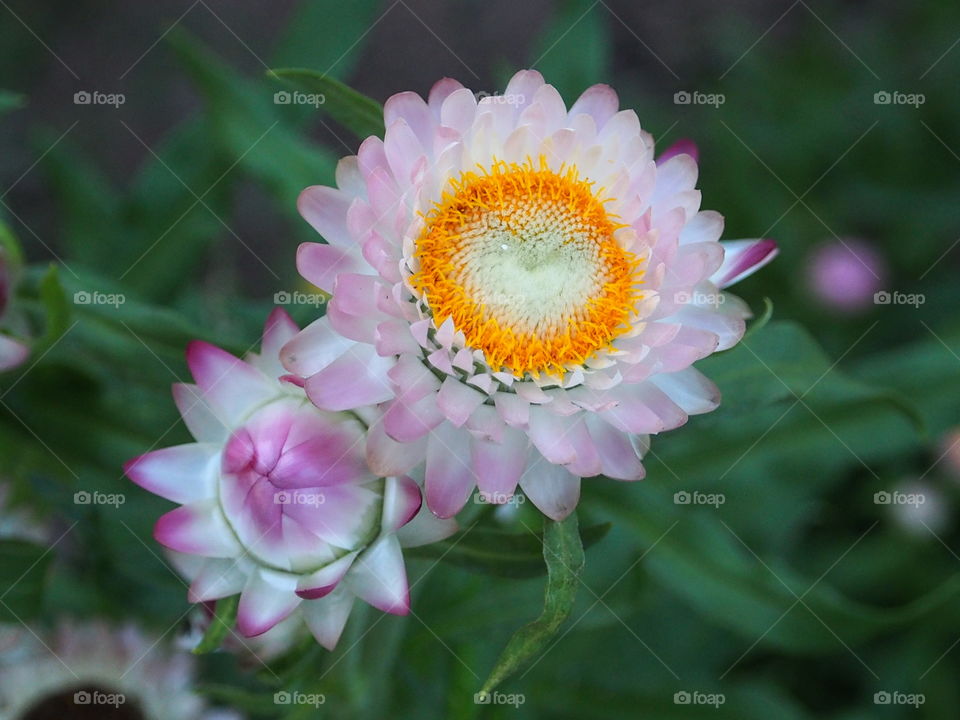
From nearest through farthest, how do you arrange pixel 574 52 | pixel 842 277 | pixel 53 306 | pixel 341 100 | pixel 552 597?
1. pixel 552 597
2. pixel 341 100
3. pixel 53 306
4. pixel 574 52
5. pixel 842 277

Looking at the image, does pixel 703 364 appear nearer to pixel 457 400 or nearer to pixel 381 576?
pixel 457 400

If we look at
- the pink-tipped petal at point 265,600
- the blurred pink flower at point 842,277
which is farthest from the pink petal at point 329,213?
the blurred pink flower at point 842,277

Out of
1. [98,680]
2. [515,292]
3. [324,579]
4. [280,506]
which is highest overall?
[515,292]

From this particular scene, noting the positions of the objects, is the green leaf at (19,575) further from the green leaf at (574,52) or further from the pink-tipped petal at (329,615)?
the green leaf at (574,52)

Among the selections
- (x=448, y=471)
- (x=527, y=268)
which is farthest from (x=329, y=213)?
(x=448, y=471)

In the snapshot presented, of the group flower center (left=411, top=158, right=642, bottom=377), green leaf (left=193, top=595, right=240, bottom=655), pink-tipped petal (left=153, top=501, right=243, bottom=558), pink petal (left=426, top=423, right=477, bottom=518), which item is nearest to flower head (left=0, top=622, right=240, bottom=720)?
green leaf (left=193, top=595, right=240, bottom=655)

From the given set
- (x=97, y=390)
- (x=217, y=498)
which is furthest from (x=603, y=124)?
(x=97, y=390)

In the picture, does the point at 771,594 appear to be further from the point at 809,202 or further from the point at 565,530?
the point at 809,202
